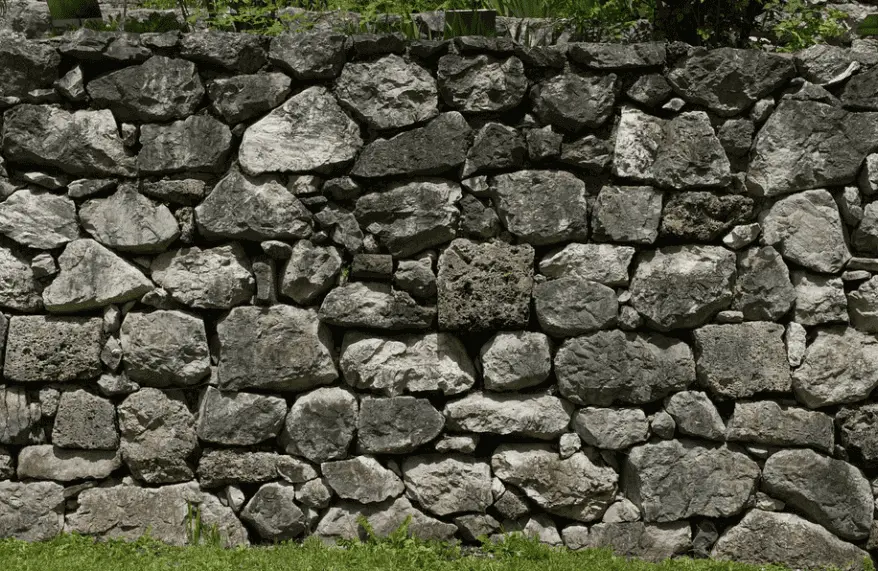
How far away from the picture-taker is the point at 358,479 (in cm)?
417

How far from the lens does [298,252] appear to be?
13.5ft

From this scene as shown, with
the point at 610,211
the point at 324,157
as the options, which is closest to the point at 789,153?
the point at 610,211

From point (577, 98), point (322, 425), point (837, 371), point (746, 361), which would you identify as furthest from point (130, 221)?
point (837, 371)

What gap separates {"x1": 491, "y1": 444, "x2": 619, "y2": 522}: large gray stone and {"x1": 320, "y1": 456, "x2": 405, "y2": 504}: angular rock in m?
0.60

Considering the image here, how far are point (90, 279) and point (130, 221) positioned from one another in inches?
13.9

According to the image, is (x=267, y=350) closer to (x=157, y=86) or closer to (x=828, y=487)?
(x=157, y=86)

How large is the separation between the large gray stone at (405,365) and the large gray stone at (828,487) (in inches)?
64.0

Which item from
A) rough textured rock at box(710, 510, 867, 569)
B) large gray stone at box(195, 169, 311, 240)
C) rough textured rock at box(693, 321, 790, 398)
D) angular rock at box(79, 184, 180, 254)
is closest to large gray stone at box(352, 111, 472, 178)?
large gray stone at box(195, 169, 311, 240)

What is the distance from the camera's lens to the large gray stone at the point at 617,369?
4102 mm

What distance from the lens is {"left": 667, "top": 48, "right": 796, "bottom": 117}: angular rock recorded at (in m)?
4.05

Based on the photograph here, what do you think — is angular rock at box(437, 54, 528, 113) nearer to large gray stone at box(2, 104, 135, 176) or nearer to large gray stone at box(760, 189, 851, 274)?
large gray stone at box(760, 189, 851, 274)

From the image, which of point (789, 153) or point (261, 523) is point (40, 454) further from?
point (789, 153)

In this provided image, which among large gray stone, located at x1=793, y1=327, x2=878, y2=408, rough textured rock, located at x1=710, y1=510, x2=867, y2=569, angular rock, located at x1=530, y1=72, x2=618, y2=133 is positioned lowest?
rough textured rock, located at x1=710, y1=510, x2=867, y2=569

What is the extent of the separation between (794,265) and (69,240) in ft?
12.0
